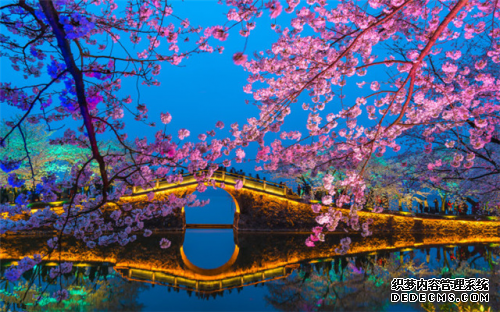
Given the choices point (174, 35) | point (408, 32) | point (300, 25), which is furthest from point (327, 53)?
point (174, 35)

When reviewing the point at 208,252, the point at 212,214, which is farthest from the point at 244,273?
the point at 212,214

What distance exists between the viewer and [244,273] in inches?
437

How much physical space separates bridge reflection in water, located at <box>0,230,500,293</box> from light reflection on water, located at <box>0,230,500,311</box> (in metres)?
0.04

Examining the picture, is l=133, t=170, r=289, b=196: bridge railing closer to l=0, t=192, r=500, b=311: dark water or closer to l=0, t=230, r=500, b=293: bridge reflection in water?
l=0, t=230, r=500, b=293: bridge reflection in water

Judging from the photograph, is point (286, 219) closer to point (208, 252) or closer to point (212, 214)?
point (208, 252)

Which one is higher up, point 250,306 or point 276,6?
point 276,6

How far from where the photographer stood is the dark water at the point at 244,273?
789cm

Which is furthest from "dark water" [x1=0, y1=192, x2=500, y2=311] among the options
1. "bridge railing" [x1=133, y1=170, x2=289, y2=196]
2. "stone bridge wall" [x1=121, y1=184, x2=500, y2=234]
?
"bridge railing" [x1=133, y1=170, x2=289, y2=196]

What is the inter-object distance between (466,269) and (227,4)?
1128cm

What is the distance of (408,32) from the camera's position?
18.1ft

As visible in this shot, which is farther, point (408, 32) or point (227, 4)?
point (408, 32)

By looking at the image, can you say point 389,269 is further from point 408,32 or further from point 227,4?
point 227,4

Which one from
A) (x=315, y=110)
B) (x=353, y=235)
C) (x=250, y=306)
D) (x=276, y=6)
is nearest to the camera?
(x=276, y=6)

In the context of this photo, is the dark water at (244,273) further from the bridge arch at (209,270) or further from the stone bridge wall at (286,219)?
the stone bridge wall at (286,219)
